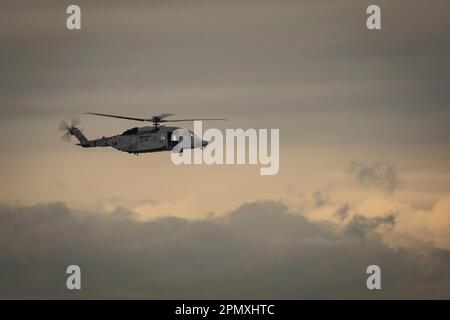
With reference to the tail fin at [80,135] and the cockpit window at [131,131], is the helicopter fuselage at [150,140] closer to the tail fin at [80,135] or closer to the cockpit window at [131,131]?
the cockpit window at [131,131]

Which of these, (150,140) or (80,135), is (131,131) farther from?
(80,135)

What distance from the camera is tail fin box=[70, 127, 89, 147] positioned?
153750 millimetres

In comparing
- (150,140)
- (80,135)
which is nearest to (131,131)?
(150,140)

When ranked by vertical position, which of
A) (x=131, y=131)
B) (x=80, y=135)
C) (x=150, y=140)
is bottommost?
(x=150, y=140)

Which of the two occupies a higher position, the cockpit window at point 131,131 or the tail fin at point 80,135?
the tail fin at point 80,135

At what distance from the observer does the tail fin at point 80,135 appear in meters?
154

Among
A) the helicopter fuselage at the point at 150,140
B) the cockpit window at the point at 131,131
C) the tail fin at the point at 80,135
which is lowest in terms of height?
the helicopter fuselage at the point at 150,140

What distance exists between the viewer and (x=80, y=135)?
156 meters

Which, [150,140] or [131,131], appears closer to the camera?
[150,140]

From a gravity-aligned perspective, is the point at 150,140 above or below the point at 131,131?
below

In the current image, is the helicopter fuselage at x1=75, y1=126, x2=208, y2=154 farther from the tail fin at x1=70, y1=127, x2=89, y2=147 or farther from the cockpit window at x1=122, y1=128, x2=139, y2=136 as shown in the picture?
the tail fin at x1=70, y1=127, x2=89, y2=147
